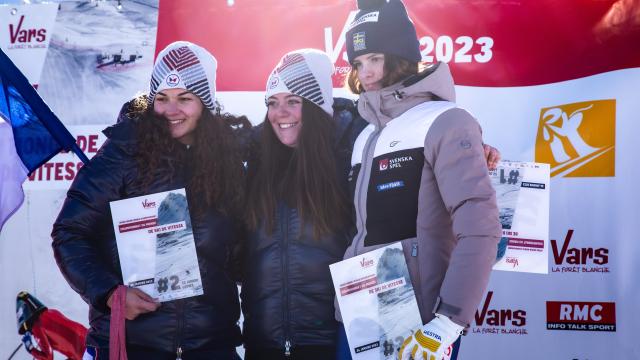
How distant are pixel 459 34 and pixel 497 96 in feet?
1.34

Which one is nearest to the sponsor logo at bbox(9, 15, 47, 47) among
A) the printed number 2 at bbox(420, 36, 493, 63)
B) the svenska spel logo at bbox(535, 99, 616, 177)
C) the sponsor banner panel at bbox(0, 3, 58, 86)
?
the sponsor banner panel at bbox(0, 3, 58, 86)

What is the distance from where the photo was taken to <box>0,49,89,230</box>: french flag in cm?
272

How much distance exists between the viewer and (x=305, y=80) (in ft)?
8.37

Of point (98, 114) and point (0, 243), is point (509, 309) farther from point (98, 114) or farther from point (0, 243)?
point (0, 243)

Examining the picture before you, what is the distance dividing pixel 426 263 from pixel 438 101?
0.53 metres

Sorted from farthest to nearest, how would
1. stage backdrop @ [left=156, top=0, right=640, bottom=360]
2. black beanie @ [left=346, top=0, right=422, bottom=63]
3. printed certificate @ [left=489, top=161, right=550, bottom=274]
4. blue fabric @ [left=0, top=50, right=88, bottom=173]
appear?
1. stage backdrop @ [left=156, top=0, right=640, bottom=360]
2. printed certificate @ [left=489, top=161, right=550, bottom=274]
3. blue fabric @ [left=0, top=50, right=88, bottom=173]
4. black beanie @ [left=346, top=0, right=422, bottom=63]

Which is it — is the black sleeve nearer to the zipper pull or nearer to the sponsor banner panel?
the zipper pull

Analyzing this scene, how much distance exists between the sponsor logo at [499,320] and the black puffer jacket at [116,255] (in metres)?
1.73

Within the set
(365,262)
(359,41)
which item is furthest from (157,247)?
(359,41)

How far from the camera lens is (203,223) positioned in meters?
2.42

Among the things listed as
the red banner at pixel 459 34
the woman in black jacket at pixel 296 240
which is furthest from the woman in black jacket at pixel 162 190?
the red banner at pixel 459 34

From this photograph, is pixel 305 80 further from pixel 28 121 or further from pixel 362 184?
pixel 28 121

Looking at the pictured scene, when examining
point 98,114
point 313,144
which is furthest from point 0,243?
point 313,144

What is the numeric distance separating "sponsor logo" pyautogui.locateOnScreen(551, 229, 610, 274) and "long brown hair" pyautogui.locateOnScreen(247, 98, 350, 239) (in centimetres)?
173
